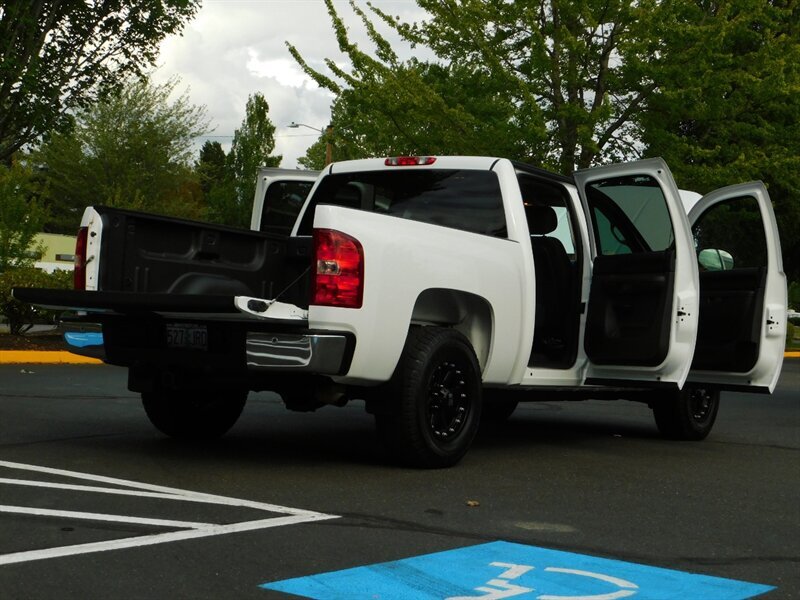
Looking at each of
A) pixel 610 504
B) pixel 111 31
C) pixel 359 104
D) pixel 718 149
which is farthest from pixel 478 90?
pixel 610 504

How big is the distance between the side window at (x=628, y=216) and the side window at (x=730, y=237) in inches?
25.2

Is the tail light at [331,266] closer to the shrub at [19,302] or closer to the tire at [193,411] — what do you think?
the tire at [193,411]

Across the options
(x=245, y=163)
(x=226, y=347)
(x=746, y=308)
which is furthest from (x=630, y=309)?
(x=245, y=163)

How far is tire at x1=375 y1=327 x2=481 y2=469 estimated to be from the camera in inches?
265

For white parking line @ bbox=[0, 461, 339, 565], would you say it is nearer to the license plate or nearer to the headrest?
the license plate

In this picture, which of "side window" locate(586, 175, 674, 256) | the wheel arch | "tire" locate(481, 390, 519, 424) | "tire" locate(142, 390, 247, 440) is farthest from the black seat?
"tire" locate(142, 390, 247, 440)

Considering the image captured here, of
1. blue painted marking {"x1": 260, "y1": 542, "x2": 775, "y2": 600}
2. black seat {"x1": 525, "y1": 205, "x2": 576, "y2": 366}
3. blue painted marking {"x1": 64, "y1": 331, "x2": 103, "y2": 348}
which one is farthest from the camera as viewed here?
black seat {"x1": 525, "y1": 205, "x2": 576, "y2": 366}

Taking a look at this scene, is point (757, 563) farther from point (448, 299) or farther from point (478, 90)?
point (478, 90)

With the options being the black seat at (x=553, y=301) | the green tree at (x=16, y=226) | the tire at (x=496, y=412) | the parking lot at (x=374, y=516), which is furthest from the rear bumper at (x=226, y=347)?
the green tree at (x=16, y=226)

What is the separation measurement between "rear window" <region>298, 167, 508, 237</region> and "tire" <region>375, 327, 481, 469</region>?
109 cm

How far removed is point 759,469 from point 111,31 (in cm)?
1330

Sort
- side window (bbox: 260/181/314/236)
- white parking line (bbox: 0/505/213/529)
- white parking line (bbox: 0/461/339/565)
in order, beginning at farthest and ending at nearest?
side window (bbox: 260/181/314/236)
white parking line (bbox: 0/505/213/529)
white parking line (bbox: 0/461/339/565)

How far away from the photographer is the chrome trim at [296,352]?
626 centimetres

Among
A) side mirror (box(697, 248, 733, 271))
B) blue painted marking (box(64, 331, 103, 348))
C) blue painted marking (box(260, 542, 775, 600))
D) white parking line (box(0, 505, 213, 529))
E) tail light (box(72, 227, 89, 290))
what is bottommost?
white parking line (box(0, 505, 213, 529))
